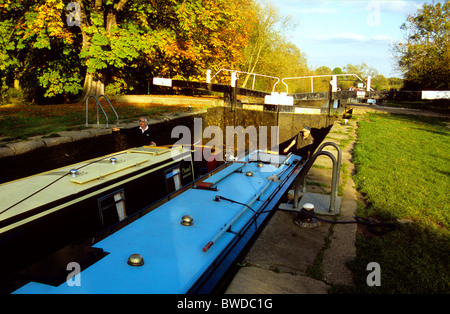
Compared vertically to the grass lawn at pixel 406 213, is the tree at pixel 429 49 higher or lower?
higher

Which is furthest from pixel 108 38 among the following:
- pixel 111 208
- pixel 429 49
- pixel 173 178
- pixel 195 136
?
pixel 429 49

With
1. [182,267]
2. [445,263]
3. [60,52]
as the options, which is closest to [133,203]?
[182,267]

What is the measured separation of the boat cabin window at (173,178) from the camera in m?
6.64

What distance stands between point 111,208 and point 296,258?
298cm

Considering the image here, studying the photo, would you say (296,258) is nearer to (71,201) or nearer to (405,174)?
(71,201)

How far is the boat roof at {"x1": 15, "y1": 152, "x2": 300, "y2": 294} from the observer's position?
3.31m

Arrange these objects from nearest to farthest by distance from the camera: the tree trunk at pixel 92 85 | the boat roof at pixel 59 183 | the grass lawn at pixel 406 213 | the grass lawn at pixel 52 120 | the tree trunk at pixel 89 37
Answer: the grass lawn at pixel 406 213 < the boat roof at pixel 59 183 < the grass lawn at pixel 52 120 < the tree trunk at pixel 89 37 < the tree trunk at pixel 92 85

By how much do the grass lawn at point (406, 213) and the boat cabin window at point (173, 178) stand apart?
12.4 ft

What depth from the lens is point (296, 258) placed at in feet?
13.0

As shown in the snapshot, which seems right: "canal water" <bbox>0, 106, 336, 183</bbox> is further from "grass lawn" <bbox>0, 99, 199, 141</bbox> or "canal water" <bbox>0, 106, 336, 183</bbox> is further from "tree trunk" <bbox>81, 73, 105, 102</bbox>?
"tree trunk" <bbox>81, 73, 105, 102</bbox>

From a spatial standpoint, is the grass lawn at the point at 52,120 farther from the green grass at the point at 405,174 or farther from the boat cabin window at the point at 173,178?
the green grass at the point at 405,174

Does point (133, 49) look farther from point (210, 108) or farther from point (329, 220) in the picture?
point (329, 220)

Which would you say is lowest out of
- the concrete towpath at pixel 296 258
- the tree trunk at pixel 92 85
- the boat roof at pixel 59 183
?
the concrete towpath at pixel 296 258

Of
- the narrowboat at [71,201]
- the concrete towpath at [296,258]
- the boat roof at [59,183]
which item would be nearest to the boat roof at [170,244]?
the narrowboat at [71,201]
